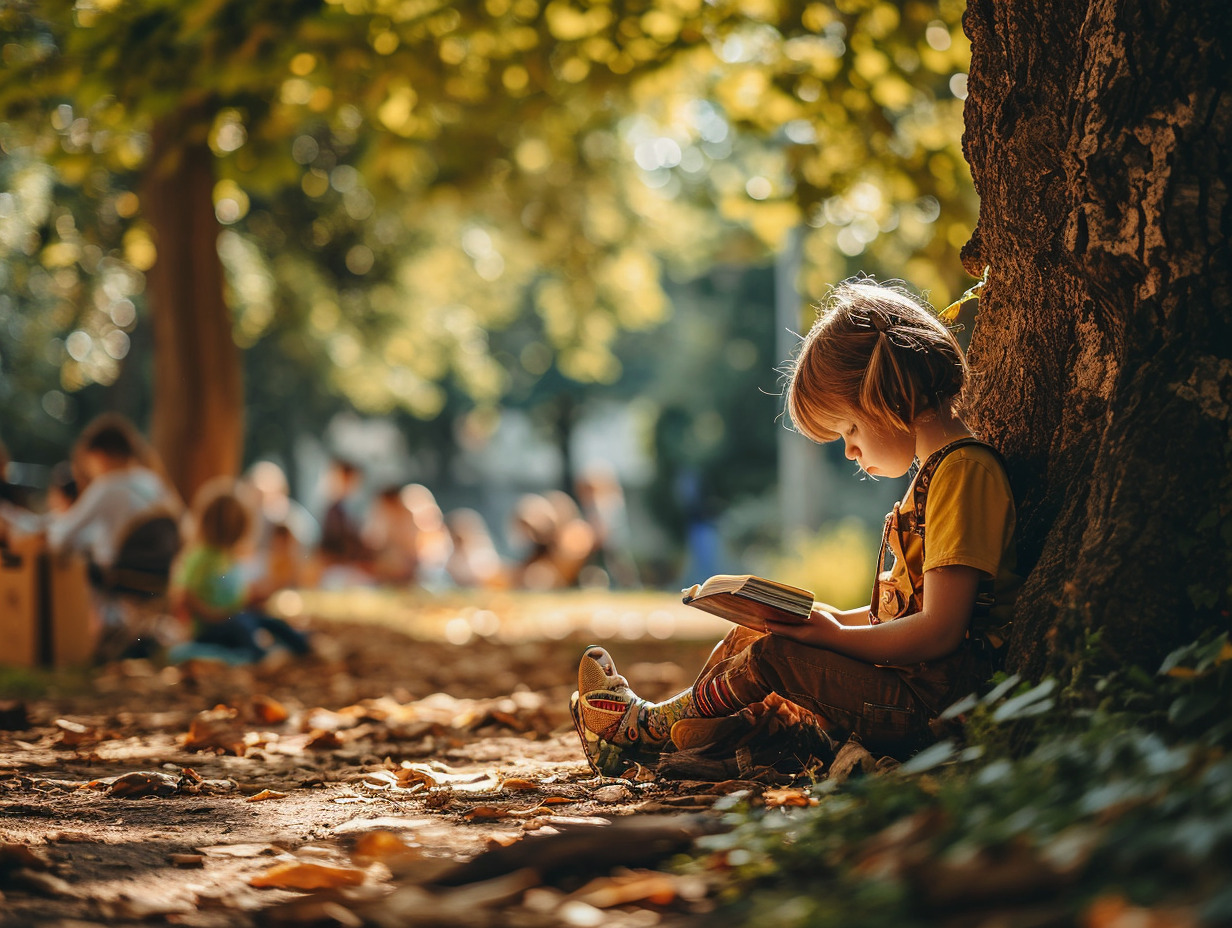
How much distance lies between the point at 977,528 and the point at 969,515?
0.04 m

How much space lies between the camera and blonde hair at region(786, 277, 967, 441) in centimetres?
298

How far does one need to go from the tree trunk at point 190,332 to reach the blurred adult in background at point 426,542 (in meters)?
5.59

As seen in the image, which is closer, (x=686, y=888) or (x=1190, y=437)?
(x=686, y=888)

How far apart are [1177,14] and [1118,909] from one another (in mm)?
2124

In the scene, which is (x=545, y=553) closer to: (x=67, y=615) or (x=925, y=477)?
(x=67, y=615)

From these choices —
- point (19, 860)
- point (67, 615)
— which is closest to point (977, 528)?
point (19, 860)

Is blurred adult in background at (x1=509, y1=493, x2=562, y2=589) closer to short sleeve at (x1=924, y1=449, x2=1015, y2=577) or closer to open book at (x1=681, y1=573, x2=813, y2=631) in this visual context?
open book at (x1=681, y1=573, x2=813, y2=631)

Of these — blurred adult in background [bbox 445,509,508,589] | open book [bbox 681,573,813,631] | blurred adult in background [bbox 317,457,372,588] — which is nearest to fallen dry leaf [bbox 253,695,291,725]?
open book [bbox 681,573,813,631]

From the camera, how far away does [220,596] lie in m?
7.15

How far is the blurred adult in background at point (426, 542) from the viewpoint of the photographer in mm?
15698

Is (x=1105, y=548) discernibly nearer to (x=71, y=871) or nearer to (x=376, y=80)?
(x=71, y=871)

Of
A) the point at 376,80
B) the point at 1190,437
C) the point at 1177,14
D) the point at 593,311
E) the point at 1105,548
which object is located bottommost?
the point at 1105,548

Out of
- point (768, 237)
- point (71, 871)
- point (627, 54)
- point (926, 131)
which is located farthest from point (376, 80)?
point (71, 871)

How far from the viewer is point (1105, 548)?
2535mm
